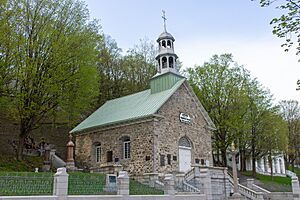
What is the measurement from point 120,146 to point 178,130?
169 inches

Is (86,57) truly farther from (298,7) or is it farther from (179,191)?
(298,7)

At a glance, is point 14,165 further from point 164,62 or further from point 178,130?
point 164,62

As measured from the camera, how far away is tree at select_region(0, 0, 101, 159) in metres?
21.2

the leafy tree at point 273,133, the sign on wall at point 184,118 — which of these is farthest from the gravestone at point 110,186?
the leafy tree at point 273,133

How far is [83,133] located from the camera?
89.6ft

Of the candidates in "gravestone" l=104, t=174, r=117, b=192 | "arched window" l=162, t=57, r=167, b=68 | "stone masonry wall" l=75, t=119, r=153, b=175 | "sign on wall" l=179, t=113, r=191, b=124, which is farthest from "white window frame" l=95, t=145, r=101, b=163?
"gravestone" l=104, t=174, r=117, b=192

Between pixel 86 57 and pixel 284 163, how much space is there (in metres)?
42.7

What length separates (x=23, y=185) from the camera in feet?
39.8

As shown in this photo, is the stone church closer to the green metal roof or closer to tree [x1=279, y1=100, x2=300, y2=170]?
the green metal roof

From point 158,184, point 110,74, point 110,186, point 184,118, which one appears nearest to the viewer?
point 110,186

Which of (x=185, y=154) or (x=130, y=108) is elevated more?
(x=130, y=108)

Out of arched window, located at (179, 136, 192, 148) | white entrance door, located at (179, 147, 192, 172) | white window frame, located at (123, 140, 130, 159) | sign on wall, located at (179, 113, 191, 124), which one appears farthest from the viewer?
sign on wall, located at (179, 113, 191, 124)

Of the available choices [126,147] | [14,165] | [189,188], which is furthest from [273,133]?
[14,165]

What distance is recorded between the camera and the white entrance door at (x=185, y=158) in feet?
76.2
